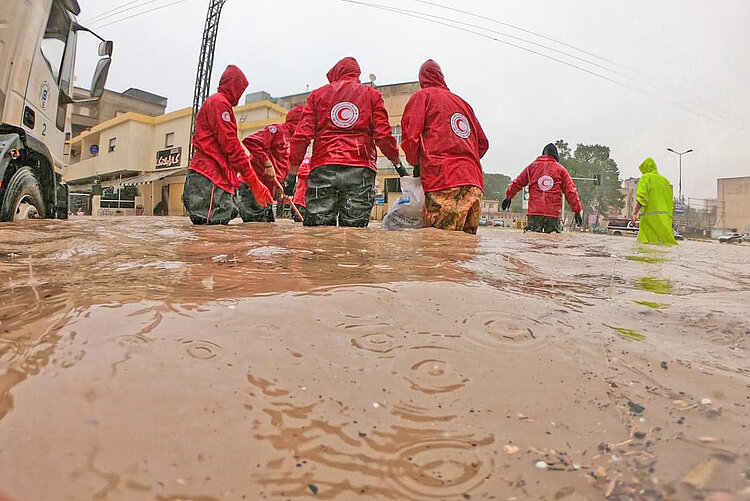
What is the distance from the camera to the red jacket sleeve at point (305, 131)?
4383mm

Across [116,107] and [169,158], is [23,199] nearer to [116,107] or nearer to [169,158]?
[169,158]

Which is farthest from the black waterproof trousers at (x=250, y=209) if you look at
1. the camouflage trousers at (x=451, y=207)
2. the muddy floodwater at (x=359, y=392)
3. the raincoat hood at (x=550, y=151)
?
the muddy floodwater at (x=359, y=392)

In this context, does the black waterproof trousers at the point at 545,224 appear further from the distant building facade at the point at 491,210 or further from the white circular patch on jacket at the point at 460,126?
the distant building facade at the point at 491,210

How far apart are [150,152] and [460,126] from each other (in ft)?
91.3

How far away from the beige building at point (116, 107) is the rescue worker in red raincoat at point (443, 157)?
3453cm

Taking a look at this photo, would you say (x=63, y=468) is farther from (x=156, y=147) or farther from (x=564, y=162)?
(x=564, y=162)

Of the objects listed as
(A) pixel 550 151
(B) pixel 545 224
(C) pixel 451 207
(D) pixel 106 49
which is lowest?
(B) pixel 545 224

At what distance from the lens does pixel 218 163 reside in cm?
473

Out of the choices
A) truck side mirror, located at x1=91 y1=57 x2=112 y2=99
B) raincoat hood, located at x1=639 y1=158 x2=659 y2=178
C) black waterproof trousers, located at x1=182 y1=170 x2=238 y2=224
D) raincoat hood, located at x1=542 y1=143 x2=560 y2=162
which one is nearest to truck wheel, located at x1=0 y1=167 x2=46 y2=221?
truck side mirror, located at x1=91 y1=57 x2=112 y2=99

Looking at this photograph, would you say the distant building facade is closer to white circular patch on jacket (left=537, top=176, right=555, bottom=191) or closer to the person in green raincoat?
the person in green raincoat

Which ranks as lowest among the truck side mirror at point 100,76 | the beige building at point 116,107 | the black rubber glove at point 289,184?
the black rubber glove at point 289,184

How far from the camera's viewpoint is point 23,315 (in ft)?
3.47

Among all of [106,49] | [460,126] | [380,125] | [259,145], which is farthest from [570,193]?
[106,49]

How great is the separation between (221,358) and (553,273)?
5.53ft
